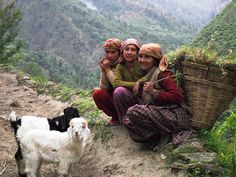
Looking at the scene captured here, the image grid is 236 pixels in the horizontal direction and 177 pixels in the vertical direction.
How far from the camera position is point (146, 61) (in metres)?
4.48

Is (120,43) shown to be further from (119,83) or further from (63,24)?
(63,24)

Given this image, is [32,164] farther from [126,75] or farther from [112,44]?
[112,44]

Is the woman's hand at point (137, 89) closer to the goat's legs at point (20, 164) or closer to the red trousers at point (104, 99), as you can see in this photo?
the red trousers at point (104, 99)

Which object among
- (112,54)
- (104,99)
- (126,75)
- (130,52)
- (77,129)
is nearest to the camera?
(77,129)

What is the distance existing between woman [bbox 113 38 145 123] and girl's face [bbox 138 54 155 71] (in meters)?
0.24

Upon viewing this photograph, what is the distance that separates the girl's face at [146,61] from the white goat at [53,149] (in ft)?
2.98

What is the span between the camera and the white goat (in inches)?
169

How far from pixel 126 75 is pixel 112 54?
329 mm

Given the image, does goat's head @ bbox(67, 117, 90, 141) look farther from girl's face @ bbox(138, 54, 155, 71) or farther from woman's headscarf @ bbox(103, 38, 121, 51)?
woman's headscarf @ bbox(103, 38, 121, 51)

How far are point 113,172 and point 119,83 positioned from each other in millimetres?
1037

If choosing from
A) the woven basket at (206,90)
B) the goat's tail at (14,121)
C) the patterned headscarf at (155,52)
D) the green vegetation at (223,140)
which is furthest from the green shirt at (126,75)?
the goat's tail at (14,121)

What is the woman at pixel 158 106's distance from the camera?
438 centimetres

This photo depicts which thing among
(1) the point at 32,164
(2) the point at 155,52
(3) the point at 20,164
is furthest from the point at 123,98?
(3) the point at 20,164

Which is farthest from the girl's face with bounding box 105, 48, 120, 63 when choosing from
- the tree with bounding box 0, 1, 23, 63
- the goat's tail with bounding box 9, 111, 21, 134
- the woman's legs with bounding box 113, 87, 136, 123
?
the tree with bounding box 0, 1, 23, 63
